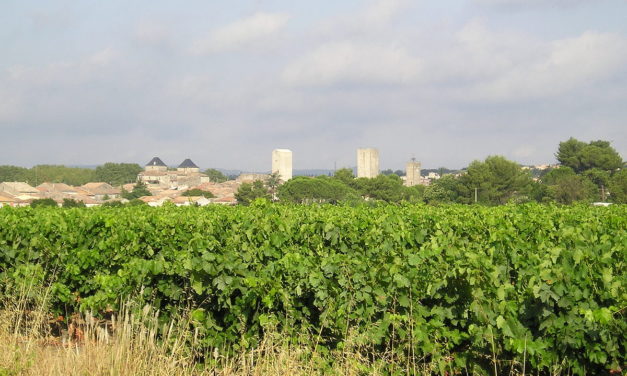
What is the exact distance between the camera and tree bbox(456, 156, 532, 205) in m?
71.2

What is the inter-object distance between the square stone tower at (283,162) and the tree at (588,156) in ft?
226

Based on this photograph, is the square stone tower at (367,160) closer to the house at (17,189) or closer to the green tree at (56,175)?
the house at (17,189)

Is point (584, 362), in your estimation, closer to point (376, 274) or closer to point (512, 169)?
point (376, 274)

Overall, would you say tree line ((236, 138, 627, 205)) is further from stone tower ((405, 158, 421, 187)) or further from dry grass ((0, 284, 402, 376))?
stone tower ((405, 158, 421, 187))

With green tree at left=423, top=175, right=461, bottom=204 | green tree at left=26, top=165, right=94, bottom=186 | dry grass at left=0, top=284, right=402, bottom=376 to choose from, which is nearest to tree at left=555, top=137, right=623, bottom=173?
green tree at left=423, top=175, right=461, bottom=204

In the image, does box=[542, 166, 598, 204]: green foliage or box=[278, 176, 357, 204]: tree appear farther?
box=[278, 176, 357, 204]: tree

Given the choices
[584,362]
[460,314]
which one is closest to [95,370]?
[460,314]

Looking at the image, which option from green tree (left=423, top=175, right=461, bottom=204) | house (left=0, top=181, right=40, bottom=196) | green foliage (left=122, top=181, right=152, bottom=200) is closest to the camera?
green tree (left=423, top=175, right=461, bottom=204)

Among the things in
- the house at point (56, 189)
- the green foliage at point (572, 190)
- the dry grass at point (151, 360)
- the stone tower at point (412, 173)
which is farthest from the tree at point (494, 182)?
the stone tower at point (412, 173)

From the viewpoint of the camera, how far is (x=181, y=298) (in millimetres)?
5410

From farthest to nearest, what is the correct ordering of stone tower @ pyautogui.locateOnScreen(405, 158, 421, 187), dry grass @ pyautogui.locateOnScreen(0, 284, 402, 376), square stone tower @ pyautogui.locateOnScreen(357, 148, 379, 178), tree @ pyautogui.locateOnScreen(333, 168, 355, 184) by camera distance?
1. stone tower @ pyautogui.locateOnScreen(405, 158, 421, 187)
2. square stone tower @ pyautogui.locateOnScreen(357, 148, 379, 178)
3. tree @ pyautogui.locateOnScreen(333, 168, 355, 184)
4. dry grass @ pyautogui.locateOnScreen(0, 284, 402, 376)

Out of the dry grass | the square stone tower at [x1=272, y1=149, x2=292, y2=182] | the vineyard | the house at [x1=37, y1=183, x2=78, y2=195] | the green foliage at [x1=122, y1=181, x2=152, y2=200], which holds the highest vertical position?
the square stone tower at [x1=272, y1=149, x2=292, y2=182]

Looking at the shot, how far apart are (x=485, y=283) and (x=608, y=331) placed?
82 cm

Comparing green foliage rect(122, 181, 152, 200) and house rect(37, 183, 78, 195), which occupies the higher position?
house rect(37, 183, 78, 195)
